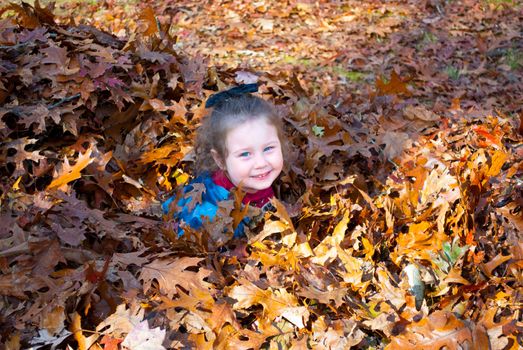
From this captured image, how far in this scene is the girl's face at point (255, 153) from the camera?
314 centimetres

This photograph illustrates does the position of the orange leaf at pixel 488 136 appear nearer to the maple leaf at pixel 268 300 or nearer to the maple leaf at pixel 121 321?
the maple leaf at pixel 268 300

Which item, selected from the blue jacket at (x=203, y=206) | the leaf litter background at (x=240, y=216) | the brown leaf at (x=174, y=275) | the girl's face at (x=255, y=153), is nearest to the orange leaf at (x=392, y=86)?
the leaf litter background at (x=240, y=216)

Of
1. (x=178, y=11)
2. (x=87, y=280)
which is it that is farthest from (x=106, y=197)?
(x=178, y=11)

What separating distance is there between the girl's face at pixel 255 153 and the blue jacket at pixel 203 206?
20cm

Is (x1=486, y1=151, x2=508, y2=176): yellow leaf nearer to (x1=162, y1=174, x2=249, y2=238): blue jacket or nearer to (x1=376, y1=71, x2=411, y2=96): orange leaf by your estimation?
(x1=376, y1=71, x2=411, y2=96): orange leaf

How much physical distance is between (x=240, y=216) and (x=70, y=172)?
1.13 m

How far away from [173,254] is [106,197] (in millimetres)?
1044

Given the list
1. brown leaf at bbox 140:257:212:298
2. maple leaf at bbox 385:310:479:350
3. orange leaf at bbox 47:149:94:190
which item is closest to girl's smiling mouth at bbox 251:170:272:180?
brown leaf at bbox 140:257:212:298

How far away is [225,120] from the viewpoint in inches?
128

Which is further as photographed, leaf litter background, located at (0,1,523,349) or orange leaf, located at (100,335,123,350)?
leaf litter background, located at (0,1,523,349)

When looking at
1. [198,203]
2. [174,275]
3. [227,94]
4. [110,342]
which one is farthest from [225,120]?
[110,342]

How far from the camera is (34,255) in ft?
7.64

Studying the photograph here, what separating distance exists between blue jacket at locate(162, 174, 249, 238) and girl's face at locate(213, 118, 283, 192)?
202 mm

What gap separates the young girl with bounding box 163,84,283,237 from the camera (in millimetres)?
3145
